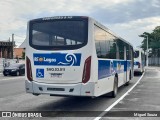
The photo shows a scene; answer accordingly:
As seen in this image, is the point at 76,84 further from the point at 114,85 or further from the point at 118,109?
the point at 114,85

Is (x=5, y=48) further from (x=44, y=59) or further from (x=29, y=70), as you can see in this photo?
(x=44, y=59)

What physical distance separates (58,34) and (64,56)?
851 millimetres

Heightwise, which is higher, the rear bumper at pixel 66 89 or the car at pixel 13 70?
the rear bumper at pixel 66 89

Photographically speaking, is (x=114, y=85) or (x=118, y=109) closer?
(x=118, y=109)

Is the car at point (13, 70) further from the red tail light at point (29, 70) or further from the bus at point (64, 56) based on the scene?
the red tail light at point (29, 70)

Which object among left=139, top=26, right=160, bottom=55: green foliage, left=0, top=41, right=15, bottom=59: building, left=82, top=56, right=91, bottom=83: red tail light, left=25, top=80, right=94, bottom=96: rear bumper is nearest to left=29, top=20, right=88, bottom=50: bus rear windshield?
left=82, top=56, right=91, bottom=83: red tail light

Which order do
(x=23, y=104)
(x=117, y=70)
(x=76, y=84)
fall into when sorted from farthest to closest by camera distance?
1. (x=117, y=70)
2. (x=23, y=104)
3. (x=76, y=84)

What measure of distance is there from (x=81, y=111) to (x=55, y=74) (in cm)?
147

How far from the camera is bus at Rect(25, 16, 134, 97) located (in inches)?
442

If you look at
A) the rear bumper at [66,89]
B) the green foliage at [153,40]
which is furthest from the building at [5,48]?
the rear bumper at [66,89]

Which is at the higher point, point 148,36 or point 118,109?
point 148,36

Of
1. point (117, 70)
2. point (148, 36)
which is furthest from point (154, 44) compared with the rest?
point (117, 70)

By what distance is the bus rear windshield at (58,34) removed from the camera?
11432 millimetres

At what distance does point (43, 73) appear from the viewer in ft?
37.9
